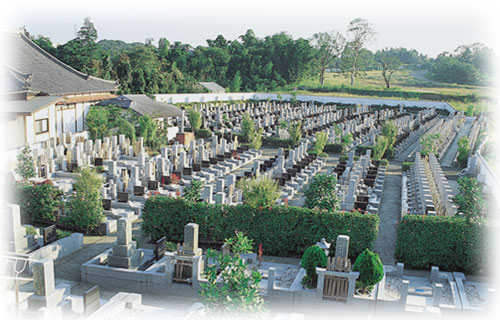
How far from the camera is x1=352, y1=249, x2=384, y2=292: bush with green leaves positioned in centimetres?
998

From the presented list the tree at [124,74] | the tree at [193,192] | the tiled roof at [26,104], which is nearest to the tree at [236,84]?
the tree at [124,74]

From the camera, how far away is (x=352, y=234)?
12164mm

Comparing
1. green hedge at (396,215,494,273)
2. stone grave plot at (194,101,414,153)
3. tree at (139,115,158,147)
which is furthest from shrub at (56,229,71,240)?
stone grave plot at (194,101,414,153)

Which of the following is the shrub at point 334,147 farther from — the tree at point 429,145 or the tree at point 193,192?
the tree at point 193,192

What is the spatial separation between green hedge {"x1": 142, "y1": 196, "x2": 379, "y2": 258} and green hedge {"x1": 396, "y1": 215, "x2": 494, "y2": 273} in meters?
0.92

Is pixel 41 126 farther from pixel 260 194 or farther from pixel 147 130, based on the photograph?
pixel 260 194

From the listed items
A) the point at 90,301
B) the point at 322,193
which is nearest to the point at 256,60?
the point at 322,193

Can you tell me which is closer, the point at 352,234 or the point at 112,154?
the point at 352,234

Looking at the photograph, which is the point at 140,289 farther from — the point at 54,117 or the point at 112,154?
the point at 54,117

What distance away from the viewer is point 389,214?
16.8 metres

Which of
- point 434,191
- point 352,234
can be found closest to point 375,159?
point 434,191

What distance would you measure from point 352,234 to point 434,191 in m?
7.09

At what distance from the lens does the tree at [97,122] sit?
88.1ft

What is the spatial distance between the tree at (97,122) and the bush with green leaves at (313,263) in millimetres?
19531
